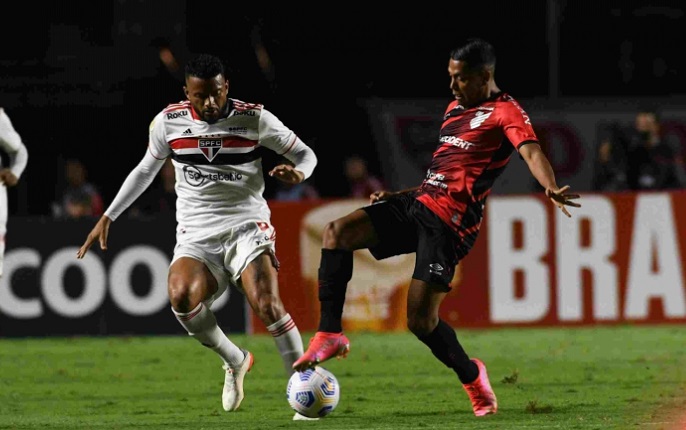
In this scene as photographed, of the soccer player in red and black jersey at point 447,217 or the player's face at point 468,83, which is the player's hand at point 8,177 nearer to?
the soccer player in red and black jersey at point 447,217

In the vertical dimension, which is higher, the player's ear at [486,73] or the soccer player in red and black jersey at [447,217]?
the player's ear at [486,73]

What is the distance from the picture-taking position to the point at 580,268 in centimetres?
1450

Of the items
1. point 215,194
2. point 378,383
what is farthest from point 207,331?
point 378,383

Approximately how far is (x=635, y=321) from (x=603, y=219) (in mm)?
1118

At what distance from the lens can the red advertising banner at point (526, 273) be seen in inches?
570

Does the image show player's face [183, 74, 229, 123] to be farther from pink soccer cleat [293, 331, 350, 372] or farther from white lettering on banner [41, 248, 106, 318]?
white lettering on banner [41, 248, 106, 318]

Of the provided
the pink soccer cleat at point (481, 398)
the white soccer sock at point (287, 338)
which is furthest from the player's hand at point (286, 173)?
the pink soccer cleat at point (481, 398)

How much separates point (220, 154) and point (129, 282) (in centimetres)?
621

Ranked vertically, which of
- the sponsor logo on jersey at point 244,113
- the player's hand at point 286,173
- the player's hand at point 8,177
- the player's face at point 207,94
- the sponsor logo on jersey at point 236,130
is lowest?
the player's hand at point 8,177

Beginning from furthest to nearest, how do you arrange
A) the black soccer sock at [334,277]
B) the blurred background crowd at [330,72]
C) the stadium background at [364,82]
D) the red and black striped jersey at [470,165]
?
the blurred background crowd at [330,72]
the stadium background at [364,82]
the red and black striped jersey at [470,165]
the black soccer sock at [334,277]

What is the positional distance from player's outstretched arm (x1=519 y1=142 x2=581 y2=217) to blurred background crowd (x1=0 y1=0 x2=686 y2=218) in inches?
403

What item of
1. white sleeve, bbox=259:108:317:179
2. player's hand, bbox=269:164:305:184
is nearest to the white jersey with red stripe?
white sleeve, bbox=259:108:317:179

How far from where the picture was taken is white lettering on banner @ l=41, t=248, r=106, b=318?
1430 centimetres

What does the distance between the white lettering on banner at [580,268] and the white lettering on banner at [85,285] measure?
3567mm
